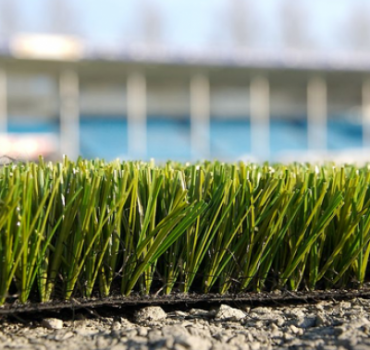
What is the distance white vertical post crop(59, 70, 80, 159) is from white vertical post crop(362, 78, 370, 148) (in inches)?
466

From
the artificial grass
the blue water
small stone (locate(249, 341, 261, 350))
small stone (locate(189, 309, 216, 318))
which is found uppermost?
the blue water

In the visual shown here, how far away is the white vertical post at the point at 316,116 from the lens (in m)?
20.3

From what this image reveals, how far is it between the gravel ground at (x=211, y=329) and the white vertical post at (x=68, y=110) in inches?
593

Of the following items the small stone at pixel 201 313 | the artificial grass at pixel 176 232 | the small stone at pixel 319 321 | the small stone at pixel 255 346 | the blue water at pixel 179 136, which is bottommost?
the small stone at pixel 255 346

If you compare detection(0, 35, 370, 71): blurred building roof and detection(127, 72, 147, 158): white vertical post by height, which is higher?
detection(0, 35, 370, 71): blurred building roof

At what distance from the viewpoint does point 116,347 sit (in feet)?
6.19

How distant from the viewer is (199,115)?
1920cm

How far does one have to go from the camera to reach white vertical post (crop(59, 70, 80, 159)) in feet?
56.0

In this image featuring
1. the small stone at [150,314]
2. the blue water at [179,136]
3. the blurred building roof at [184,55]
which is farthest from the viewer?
the blue water at [179,136]

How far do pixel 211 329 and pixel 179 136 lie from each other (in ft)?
59.5

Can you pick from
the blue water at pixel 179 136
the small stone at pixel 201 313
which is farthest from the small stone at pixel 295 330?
the blue water at pixel 179 136

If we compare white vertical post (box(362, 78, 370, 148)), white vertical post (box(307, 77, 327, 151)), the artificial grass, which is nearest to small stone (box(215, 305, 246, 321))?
the artificial grass

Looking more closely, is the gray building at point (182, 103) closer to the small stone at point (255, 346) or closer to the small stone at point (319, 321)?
the small stone at point (319, 321)

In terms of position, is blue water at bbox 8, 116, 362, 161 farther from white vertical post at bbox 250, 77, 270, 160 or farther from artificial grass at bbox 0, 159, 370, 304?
artificial grass at bbox 0, 159, 370, 304
